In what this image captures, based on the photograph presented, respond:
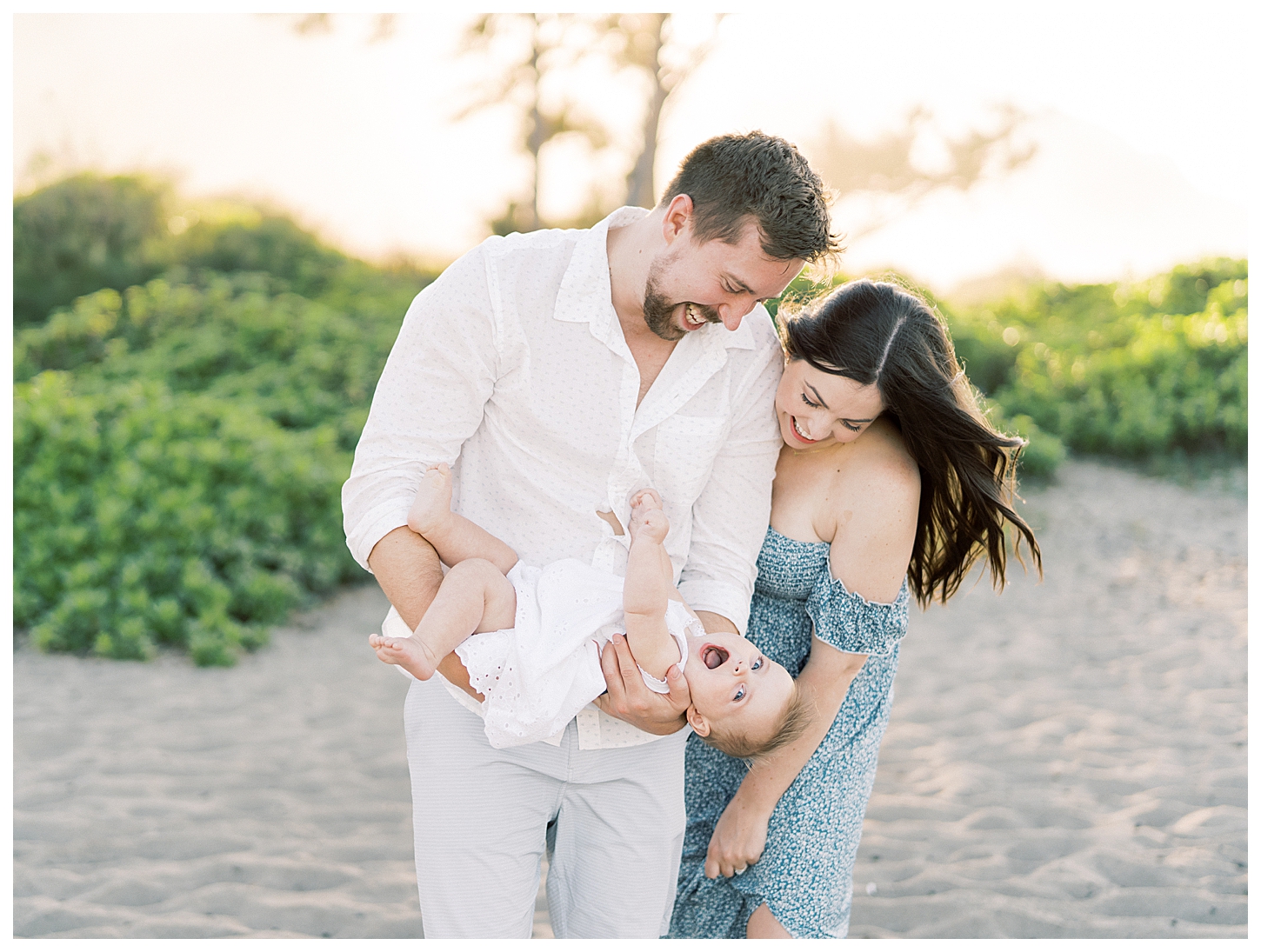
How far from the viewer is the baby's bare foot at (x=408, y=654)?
76.0 inches

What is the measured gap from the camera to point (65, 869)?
3576mm

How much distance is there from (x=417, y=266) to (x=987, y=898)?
34.6 ft

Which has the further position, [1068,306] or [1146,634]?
[1068,306]

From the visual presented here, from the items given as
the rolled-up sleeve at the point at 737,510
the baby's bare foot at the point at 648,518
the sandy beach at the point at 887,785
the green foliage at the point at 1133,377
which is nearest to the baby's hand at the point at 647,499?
the baby's bare foot at the point at 648,518

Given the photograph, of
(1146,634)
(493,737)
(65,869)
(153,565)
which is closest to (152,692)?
(153,565)

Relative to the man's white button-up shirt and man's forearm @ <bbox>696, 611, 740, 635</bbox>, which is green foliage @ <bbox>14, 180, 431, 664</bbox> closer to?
the man's white button-up shirt

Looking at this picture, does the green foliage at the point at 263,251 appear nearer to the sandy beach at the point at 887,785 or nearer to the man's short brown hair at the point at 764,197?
the sandy beach at the point at 887,785

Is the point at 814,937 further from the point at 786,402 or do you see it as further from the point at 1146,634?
the point at 1146,634

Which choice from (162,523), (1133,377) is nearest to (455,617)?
(162,523)

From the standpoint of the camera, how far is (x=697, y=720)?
2205 millimetres

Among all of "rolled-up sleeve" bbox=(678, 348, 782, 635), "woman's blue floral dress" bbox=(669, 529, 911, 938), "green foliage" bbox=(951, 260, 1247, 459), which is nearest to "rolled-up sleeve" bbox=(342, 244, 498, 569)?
"rolled-up sleeve" bbox=(678, 348, 782, 635)

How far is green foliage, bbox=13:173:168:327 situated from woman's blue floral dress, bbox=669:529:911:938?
11.1 metres

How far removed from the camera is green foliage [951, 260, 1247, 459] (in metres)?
9.40

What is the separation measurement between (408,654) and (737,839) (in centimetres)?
99
